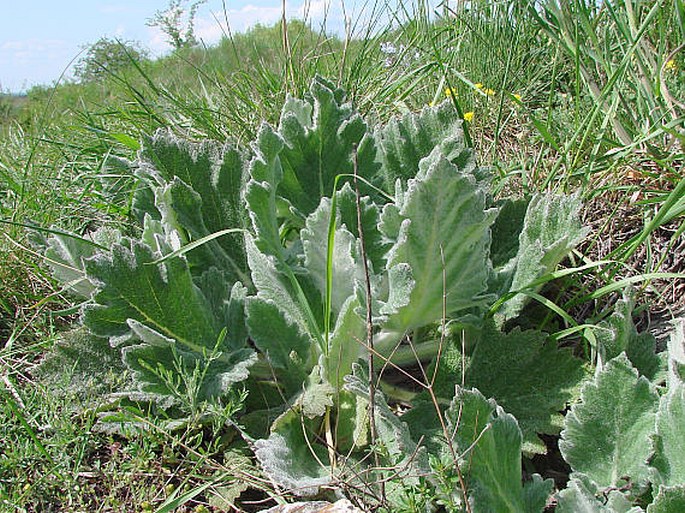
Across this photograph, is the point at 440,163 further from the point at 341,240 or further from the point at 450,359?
the point at 450,359

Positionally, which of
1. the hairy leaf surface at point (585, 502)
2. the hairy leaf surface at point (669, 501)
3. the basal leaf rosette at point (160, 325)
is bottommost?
the hairy leaf surface at point (585, 502)

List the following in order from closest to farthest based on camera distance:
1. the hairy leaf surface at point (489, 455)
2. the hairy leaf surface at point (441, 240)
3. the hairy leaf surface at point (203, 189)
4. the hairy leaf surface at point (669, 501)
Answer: the hairy leaf surface at point (669, 501), the hairy leaf surface at point (489, 455), the hairy leaf surface at point (441, 240), the hairy leaf surface at point (203, 189)

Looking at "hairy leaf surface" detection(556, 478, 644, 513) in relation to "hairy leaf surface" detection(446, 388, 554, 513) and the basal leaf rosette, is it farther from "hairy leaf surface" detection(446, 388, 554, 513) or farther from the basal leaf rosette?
the basal leaf rosette

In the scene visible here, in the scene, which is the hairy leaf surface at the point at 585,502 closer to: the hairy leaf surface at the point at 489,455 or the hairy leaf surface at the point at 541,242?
the hairy leaf surface at the point at 489,455

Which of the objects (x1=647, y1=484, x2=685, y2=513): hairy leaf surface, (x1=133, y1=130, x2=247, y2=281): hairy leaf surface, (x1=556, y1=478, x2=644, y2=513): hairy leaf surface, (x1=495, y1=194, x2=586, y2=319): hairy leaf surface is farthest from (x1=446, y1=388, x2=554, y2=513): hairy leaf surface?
(x1=133, y1=130, x2=247, y2=281): hairy leaf surface

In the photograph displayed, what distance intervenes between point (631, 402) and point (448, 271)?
421 millimetres

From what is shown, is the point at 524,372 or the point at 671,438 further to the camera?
the point at 524,372

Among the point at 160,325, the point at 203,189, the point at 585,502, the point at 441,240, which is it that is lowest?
the point at 585,502

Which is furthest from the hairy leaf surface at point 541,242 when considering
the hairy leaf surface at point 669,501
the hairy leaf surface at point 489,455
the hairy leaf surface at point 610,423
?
the hairy leaf surface at point 669,501

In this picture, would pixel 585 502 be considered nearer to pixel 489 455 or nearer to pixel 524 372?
pixel 489 455

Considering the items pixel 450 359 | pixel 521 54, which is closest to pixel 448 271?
pixel 450 359

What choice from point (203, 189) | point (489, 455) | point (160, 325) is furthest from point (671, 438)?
point (203, 189)

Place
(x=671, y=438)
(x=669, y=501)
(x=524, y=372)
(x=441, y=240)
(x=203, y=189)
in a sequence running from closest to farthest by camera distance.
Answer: (x=669, y=501)
(x=671, y=438)
(x=441, y=240)
(x=524, y=372)
(x=203, y=189)

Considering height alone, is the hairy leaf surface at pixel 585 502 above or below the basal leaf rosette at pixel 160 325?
below
